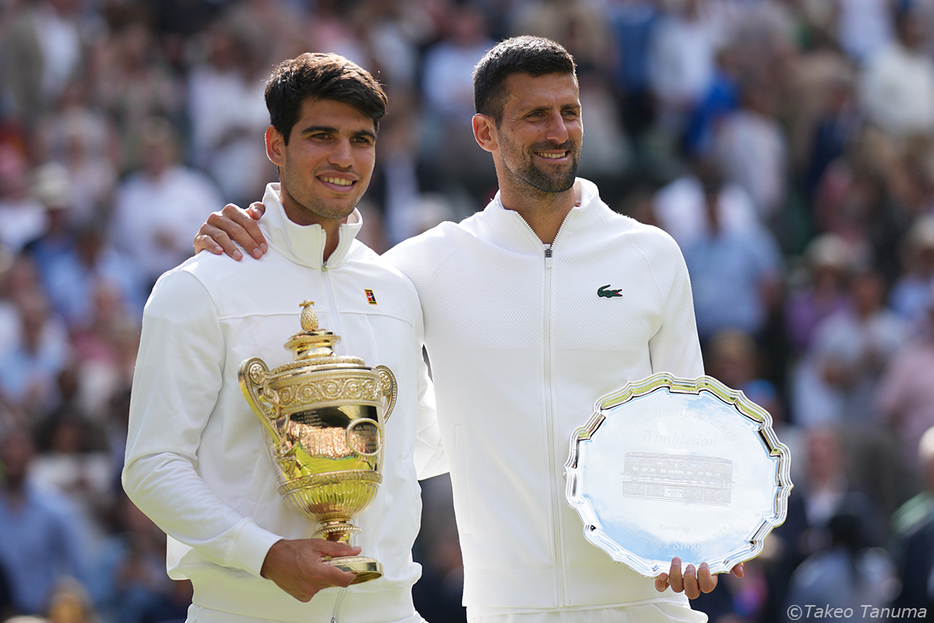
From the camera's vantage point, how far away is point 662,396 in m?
3.94

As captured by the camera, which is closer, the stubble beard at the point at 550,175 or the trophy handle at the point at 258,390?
the trophy handle at the point at 258,390

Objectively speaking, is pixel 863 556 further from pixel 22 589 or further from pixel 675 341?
pixel 22 589

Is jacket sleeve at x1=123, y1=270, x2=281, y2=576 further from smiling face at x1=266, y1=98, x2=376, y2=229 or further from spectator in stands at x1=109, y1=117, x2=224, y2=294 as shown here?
spectator in stands at x1=109, y1=117, x2=224, y2=294

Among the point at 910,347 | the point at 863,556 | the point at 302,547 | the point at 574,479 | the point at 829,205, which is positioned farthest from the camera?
the point at 829,205

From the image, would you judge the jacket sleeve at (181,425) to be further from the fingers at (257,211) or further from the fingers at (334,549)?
the fingers at (257,211)

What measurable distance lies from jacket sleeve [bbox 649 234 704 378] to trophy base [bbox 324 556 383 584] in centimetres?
119

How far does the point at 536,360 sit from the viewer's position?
405 centimetres

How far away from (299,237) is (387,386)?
0.51 m

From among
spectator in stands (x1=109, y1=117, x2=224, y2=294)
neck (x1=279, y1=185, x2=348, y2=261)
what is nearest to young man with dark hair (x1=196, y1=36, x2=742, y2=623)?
neck (x1=279, y1=185, x2=348, y2=261)

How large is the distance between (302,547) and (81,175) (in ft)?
22.8

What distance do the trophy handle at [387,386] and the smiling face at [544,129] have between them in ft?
2.83

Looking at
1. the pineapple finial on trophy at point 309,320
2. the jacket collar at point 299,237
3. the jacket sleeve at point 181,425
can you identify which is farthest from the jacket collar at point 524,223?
the jacket sleeve at point 181,425

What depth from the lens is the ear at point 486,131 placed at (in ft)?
14.0

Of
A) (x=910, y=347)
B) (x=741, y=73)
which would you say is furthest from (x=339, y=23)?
(x=910, y=347)
